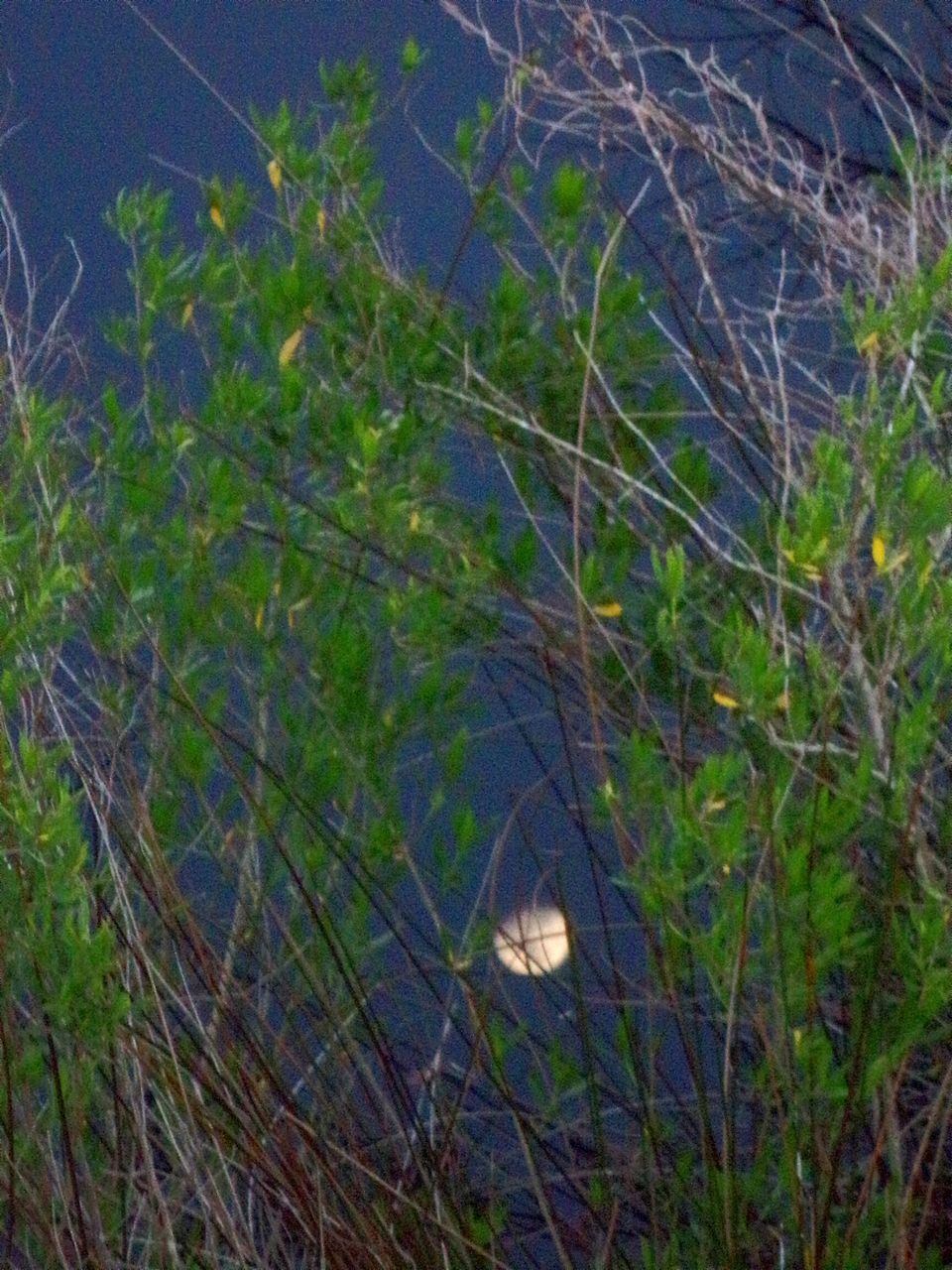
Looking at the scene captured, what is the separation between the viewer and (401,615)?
2.41 metres

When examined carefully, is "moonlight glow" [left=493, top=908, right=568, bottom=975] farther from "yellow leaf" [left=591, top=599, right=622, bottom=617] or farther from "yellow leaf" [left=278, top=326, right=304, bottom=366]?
"yellow leaf" [left=278, top=326, right=304, bottom=366]

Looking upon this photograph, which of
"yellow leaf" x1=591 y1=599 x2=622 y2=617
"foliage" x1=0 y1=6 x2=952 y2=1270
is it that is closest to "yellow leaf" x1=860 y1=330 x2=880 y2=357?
"foliage" x1=0 y1=6 x2=952 y2=1270

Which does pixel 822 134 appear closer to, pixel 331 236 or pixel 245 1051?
pixel 331 236

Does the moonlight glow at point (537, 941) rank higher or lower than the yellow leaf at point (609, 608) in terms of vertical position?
lower

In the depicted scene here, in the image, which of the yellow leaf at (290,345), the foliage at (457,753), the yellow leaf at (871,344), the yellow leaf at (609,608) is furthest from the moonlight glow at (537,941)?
the yellow leaf at (871,344)

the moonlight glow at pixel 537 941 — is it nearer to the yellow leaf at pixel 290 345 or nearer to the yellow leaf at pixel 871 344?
the yellow leaf at pixel 290 345

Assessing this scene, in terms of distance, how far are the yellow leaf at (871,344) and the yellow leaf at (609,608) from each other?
0.52 meters

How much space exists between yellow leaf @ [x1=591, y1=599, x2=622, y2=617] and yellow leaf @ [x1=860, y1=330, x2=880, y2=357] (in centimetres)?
52

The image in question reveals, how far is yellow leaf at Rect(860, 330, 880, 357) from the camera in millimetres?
2059

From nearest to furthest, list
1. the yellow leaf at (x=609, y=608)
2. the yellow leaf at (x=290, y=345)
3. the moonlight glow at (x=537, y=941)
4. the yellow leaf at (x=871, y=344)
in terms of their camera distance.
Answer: the yellow leaf at (x=871, y=344) < the yellow leaf at (x=609, y=608) < the yellow leaf at (x=290, y=345) < the moonlight glow at (x=537, y=941)

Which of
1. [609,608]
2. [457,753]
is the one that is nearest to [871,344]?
[609,608]

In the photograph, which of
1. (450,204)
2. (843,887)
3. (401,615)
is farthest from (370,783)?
(450,204)

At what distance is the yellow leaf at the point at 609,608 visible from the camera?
2.47 m

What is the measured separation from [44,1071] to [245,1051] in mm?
265
